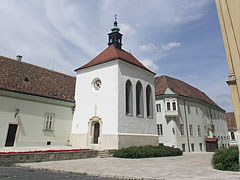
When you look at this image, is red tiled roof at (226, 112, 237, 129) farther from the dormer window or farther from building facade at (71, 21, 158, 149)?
building facade at (71, 21, 158, 149)

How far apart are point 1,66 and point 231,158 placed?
67.0 feet

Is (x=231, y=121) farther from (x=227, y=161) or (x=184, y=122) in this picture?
(x=227, y=161)

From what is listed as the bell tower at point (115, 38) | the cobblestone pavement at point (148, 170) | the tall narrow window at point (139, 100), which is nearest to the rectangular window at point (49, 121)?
the cobblestone pavement at point (148, 170)

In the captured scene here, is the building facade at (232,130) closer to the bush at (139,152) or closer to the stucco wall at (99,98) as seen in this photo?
the bush at (139,152)

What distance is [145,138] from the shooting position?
20.4 metres

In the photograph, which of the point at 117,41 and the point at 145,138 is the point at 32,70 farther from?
the point at 145,138

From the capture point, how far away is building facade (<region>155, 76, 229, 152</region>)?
28656 millimetres

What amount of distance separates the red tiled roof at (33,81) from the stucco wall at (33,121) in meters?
1.16

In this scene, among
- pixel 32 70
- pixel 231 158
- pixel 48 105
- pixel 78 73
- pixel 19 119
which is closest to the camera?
pixel 231 158

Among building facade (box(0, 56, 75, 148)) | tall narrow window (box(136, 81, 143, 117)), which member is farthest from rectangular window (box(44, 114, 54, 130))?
tall narrow window (box(136, 81, 143, 117))

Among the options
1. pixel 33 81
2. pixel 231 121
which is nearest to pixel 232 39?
pixel 33 81

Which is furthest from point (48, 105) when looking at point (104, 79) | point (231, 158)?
point (231, 158)

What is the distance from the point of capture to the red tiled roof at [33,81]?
17906mm

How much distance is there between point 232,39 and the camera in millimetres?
9453
